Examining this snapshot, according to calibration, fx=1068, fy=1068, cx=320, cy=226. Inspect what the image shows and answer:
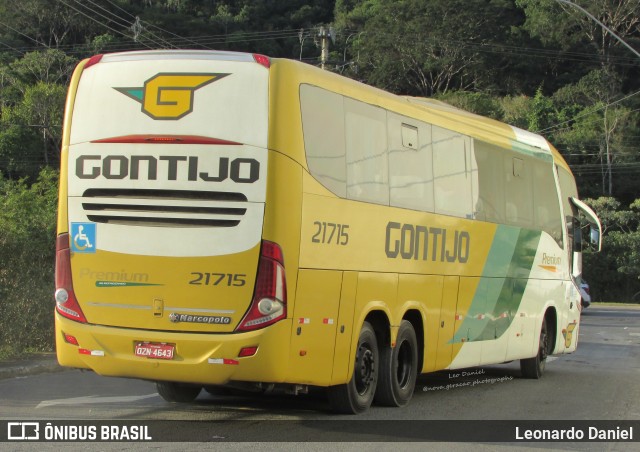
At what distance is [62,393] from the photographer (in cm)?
1241

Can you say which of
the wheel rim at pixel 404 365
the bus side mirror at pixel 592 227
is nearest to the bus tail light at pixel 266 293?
the wheel rim at pixel 404 365

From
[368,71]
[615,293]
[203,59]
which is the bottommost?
[615,293]

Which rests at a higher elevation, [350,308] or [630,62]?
[630,62]

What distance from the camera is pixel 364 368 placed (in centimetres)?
1138

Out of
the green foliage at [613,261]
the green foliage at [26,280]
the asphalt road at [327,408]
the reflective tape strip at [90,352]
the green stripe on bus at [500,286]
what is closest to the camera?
the reflective tape strip at [90,352]

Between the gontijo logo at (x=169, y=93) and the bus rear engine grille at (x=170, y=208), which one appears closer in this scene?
the bus rear engine grille at (x=170, y=208)

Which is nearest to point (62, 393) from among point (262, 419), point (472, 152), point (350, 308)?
point (262, 419)

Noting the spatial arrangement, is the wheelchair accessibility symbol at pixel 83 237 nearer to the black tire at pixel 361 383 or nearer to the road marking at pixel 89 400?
the road marking at pixel 89 400

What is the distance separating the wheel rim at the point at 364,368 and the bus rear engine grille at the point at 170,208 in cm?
243

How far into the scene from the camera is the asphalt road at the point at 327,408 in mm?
10047

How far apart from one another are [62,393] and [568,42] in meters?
90.4

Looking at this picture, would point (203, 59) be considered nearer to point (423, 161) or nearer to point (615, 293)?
point (423, 161)

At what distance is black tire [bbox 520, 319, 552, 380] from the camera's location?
54.4 feet

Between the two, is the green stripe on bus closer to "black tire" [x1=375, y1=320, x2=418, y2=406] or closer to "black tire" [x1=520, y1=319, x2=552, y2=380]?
"black tire" [x1=375, y1=320, x2=418, y2=406]
